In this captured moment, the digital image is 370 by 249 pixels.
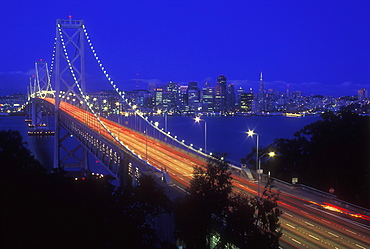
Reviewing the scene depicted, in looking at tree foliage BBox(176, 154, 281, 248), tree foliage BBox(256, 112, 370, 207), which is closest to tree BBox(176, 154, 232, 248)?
tree foliage BBox(176, 154, 281, 248)

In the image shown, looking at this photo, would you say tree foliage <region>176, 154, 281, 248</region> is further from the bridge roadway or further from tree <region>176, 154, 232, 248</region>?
the bridge roadway

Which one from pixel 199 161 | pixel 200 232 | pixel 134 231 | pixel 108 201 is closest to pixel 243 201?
pixel 200 232

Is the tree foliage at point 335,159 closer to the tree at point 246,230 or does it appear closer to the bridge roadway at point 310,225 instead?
the bridge roadway at point 310,225

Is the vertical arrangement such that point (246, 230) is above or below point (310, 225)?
above

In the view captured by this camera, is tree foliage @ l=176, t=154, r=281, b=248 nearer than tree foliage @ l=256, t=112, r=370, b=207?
Yes

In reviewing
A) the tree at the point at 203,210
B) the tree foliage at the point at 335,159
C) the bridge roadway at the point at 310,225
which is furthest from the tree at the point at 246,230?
the tree foliage at the point at 335,159

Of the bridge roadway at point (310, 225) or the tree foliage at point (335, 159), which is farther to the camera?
the tree foliage at point (335, 159)

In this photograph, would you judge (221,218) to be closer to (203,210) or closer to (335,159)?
(203,210)

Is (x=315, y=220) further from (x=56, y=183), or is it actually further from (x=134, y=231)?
(x=56, y=183)

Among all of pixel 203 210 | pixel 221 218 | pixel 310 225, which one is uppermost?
pixel 203 210

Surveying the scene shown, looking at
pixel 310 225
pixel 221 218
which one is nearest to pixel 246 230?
pixel 221 218

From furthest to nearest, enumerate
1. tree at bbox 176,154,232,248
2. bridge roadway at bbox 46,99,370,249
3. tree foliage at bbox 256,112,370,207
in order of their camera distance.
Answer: tree foliage at bbox 256,112,370,207, bridge roadway at bbox 46,99,370,249, tree at bbox 176,154,232,248

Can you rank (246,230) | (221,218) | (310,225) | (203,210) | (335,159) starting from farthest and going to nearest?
(335,159), (310,225), (221,218), (203,210), (246,230)
